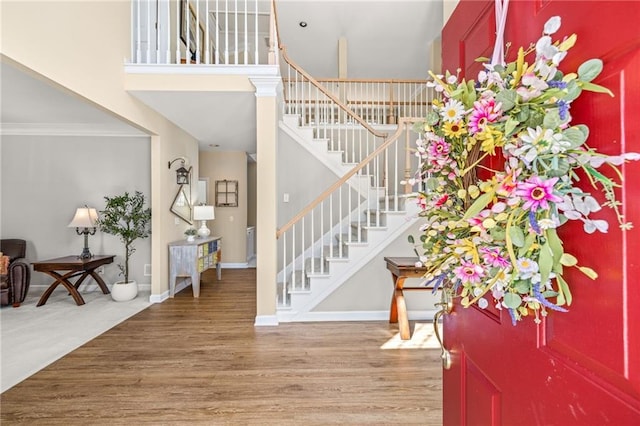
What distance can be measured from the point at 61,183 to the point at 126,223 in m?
1.25

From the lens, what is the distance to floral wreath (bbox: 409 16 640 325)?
0.52m

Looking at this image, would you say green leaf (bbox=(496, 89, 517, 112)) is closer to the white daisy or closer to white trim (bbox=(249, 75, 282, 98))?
the white daisy

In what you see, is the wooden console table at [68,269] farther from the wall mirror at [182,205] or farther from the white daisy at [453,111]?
the white daisy at [453,111]

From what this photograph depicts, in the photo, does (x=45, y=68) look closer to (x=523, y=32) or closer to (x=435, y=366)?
(x=523, y=32)

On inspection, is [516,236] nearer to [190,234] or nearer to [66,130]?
[190,234]

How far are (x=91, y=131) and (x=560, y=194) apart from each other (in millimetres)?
5763

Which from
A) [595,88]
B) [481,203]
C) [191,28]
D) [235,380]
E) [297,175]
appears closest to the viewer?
[595,88]

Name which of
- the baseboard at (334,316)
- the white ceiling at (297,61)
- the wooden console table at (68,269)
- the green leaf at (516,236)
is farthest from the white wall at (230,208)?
the green leaf at (516,236)

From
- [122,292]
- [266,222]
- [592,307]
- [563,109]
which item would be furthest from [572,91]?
[122,292]

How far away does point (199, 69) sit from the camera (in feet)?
11.4

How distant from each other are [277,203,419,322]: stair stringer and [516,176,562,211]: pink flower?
3021 mm

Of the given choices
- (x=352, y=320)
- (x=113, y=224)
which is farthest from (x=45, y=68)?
(x=352, y=320)

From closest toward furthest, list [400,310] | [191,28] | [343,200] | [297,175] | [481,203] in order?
[481,203], [400,310], [343,200], [297,175], [191,28]

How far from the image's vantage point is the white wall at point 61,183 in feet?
15.5
